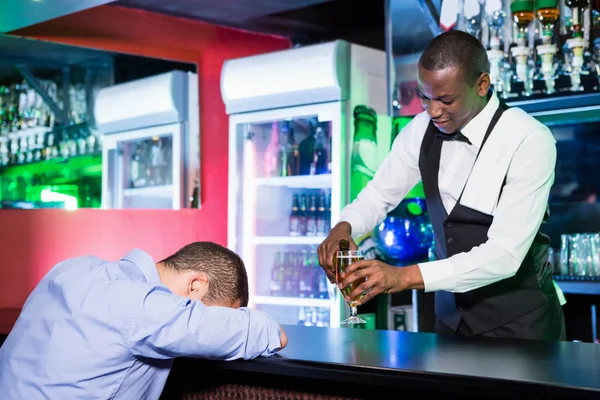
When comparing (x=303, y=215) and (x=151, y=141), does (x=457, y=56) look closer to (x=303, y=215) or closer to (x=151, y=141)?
(x=303, y=215)

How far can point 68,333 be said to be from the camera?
4.97 ft

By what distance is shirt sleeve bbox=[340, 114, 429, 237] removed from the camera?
2.59m

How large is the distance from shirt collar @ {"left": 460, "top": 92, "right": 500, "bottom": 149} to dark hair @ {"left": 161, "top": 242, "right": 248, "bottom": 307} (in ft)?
3.39

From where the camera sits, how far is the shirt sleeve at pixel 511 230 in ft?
6.83

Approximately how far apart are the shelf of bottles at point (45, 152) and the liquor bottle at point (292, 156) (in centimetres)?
116

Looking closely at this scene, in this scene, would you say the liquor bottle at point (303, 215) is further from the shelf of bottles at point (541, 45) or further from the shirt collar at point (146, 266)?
the shirt collar at point (146, 266)

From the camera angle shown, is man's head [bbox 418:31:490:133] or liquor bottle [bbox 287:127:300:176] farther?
liquor bottle [bbox 287:127:300:176]

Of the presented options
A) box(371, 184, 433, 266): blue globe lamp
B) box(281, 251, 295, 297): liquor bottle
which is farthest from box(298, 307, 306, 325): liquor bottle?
box(371, 184, 433, 266): blue globe lamp

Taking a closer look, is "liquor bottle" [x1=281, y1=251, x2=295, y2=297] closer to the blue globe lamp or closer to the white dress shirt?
the blue globe lamp

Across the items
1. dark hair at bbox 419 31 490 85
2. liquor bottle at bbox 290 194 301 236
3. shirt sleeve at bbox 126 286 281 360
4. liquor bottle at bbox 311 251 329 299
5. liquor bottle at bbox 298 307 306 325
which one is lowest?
liquor bottle at bbox 298 307 306 325

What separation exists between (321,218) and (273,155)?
1.61 ft

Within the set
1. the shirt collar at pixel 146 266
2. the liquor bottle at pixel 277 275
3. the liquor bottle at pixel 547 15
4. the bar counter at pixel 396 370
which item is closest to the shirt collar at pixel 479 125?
the bar counter at pixel 396 370

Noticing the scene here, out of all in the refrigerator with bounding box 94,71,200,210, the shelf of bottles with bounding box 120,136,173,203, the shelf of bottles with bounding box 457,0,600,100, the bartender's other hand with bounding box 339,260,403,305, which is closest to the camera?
the bartender's other hand with bounding box 339,260,403,305

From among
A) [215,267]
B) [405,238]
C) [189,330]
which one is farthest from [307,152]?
[189,330]
